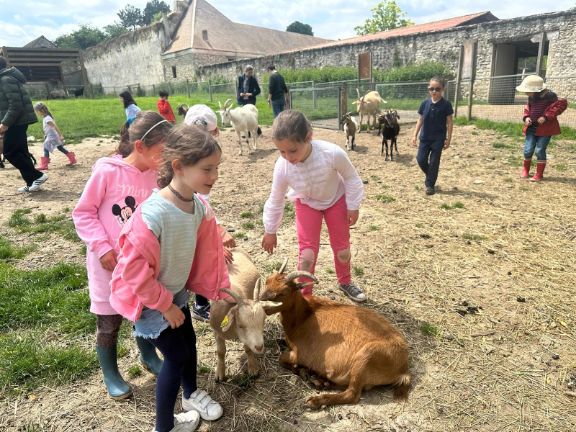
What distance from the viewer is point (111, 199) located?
2.35m

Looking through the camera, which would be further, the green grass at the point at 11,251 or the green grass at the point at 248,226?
the green grass at the point at 248,226

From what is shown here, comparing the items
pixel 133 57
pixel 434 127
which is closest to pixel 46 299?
pixel 434 127

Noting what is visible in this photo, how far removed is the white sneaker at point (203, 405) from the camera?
97.5 inches

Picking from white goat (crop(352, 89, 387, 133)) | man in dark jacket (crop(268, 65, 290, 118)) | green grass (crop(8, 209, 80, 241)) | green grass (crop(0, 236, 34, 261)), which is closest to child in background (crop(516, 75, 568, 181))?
white goat (crop(352, 89, 387, 133))

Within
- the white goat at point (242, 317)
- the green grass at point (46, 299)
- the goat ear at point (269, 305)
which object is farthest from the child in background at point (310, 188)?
the green grass at point (46, 299)

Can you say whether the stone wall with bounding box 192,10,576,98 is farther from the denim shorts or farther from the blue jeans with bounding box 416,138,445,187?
the denim shorts

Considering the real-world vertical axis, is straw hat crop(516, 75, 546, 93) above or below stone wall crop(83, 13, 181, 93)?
below

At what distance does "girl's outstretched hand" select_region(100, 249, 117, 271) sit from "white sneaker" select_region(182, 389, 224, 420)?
993 mm

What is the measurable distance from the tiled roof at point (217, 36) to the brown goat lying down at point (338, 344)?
43705 millimetres

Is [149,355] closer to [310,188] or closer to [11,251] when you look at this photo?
[310,188]

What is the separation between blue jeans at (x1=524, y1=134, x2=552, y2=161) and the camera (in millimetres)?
7012

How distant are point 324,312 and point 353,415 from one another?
2.48 ft

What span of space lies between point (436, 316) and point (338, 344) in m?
1.22

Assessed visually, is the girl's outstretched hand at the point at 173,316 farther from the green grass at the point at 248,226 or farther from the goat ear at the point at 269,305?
the green grass at the point at 248,226
